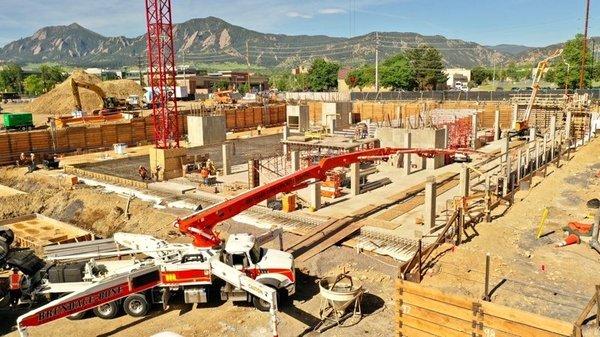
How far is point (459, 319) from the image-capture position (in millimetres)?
10258

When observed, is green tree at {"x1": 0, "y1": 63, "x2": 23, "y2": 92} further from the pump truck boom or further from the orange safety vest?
the pump truck boom

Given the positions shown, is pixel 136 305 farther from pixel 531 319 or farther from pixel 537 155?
pixel 537 155

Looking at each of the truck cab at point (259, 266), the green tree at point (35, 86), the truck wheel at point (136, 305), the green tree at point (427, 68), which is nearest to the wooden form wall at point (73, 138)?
the truck wheel at point (136, 305)

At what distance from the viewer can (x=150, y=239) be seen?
17.6 m

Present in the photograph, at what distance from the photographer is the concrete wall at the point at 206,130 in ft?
163

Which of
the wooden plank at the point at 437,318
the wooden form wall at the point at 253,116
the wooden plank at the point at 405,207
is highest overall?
the wooden form wall at the point at 253,116

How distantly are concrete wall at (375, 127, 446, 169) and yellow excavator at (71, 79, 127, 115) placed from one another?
40.5m

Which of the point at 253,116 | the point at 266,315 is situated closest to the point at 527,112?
the point at 253,116

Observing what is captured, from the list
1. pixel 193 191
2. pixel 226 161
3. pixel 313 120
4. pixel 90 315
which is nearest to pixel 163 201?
pixel 193 191

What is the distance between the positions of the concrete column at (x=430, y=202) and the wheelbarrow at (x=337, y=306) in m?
6.66

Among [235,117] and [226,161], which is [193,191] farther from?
[235,117]

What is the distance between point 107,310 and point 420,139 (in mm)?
27548

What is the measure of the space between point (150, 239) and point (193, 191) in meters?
13.4

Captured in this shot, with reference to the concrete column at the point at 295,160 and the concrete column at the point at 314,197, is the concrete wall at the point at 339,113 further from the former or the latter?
the concrete column at the point at 314,197
